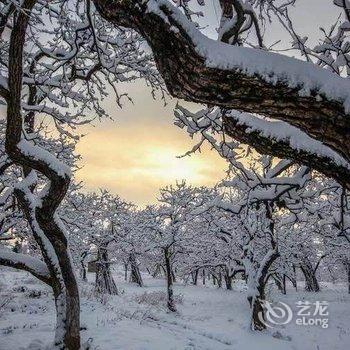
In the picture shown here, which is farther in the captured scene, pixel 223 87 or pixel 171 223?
pixel 171 223

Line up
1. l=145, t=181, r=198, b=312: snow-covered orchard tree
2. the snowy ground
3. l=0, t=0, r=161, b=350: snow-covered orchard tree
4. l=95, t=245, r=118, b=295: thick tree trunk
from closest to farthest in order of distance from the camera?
l=0, t=0, r=161, b=350: snow-covered orchard tree
the snowy ground
l=145, t=181, r=198, b=312: snow-covered orchard tree
l=95, t=245, r=118, b=295: thick tree trunk

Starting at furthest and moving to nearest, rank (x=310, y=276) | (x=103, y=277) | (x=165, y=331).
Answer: (x=310, y=276)
(x=103, y=277)
(x=165, y=331)

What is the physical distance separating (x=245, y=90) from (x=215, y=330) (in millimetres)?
15329

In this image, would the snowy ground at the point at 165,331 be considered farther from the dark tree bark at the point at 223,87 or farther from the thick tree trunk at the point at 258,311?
the dark tree bark at the point at 223,87

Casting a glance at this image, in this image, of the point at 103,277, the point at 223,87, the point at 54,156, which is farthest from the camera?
the point at 103,277

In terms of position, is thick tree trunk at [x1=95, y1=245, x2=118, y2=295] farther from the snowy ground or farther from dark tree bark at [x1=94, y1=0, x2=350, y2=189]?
dark tree bark at [x1=94, y1=0, x2=350, y2=189]

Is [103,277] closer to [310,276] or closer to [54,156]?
[310,276]

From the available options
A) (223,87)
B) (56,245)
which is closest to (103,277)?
(56,245)

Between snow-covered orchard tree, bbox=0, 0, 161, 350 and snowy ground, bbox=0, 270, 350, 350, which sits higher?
snow-covered orchard tree, bbox=0, 0, 161, 350

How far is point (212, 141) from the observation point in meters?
4.87

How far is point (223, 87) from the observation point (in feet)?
6.33

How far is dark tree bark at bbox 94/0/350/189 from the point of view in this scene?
1.84m

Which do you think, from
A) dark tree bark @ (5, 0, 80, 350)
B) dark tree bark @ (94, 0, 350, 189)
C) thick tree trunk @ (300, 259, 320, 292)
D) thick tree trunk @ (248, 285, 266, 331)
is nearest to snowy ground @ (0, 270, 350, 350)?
thick tree trunk @ (248, 285, 266, 331)

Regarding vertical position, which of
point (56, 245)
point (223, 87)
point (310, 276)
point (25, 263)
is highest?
point (223, 87)
